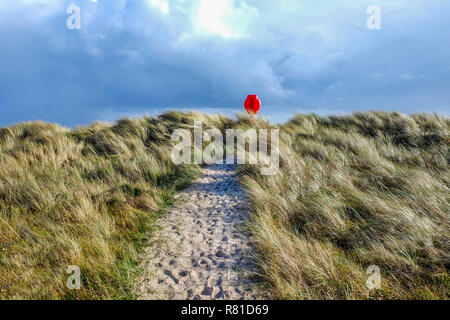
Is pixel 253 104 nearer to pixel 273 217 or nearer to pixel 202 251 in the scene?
pixel 273 217

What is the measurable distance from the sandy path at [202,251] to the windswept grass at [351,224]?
12.1 inches

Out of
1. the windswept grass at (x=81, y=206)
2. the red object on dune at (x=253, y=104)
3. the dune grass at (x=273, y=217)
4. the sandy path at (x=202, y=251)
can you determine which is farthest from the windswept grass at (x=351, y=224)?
the red object on dune at (x=253, y=104)

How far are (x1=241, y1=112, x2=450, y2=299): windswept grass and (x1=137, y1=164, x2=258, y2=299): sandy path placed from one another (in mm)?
308

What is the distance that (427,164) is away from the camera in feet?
25.1

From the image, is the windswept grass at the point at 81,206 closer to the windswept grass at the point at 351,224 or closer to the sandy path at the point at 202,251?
the sandy path at the point at 202,251

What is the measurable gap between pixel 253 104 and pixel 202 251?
818 centimetres

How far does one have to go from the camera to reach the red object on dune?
37.4 feet

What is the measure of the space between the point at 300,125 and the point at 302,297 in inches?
383

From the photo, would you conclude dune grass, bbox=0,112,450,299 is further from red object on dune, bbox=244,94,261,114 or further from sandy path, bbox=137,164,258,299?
red object on dune, bbox=244,94,261,114

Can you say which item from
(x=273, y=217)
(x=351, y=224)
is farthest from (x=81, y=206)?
(x=351, y=224)

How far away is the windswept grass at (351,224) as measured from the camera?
11.3 ft

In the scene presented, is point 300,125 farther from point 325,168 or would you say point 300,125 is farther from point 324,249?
point 324,249

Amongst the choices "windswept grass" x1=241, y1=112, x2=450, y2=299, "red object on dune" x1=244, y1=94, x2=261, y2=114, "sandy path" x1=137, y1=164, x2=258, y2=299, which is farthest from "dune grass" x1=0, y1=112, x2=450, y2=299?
"red object on dune" x1=244, y1=94, x2=261, y2=114

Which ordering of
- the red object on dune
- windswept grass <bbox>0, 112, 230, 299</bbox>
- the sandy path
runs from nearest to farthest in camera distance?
the sandy path, windswept grass <bbox>0, 112, 230, 299</bbox>, the red object on dune
